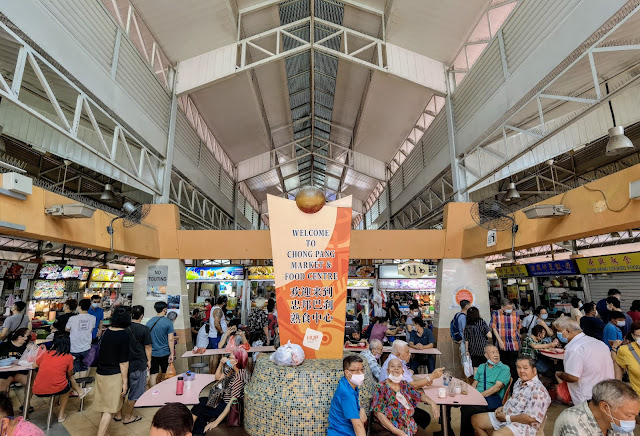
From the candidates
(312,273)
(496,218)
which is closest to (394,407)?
(312,273)

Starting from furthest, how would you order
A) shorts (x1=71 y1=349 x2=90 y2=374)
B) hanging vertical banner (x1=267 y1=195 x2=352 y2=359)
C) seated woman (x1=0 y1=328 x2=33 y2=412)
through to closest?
shorts (x1=71 y1=349 x2=90 y2=374) < seated woman (x1=0 y1=328 x2=33 y2=412) < hanging vertical banner (x1=267 y1=195 x2=352 y2=359)

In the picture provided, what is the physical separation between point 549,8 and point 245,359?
7.39 meters

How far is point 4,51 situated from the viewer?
214 inches

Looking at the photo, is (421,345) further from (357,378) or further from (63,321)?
(63,321)

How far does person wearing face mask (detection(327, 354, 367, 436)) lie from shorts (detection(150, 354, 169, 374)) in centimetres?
392

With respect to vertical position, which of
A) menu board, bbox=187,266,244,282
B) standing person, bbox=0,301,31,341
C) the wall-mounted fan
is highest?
the wall-mounted fan

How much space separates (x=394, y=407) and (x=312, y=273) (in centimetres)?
240

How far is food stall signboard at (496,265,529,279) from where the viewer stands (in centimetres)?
1341

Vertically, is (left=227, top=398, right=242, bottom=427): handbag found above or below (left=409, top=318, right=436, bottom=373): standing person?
below

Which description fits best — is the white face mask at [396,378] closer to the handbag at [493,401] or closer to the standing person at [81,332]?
the handbag at [493,401]

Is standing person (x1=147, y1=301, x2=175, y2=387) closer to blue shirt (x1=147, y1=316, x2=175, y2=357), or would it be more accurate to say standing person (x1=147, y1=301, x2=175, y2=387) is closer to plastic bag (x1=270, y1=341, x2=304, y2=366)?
blue shirt (x1=147, y1=316, x2=175, y2=357)

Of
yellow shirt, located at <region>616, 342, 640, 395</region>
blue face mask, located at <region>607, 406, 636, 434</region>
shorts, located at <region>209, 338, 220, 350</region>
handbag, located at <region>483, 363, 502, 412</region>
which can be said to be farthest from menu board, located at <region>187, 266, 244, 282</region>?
blue face mask, located at <region>607, 406, 636, 434</region>

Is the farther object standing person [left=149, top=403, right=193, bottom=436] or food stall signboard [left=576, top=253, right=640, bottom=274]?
food stall signboard [left=576, top=253, right=640, bottom=274]

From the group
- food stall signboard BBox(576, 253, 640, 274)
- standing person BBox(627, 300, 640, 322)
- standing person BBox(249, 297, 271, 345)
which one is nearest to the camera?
standing person BBox(627, 300, 640, 322)
